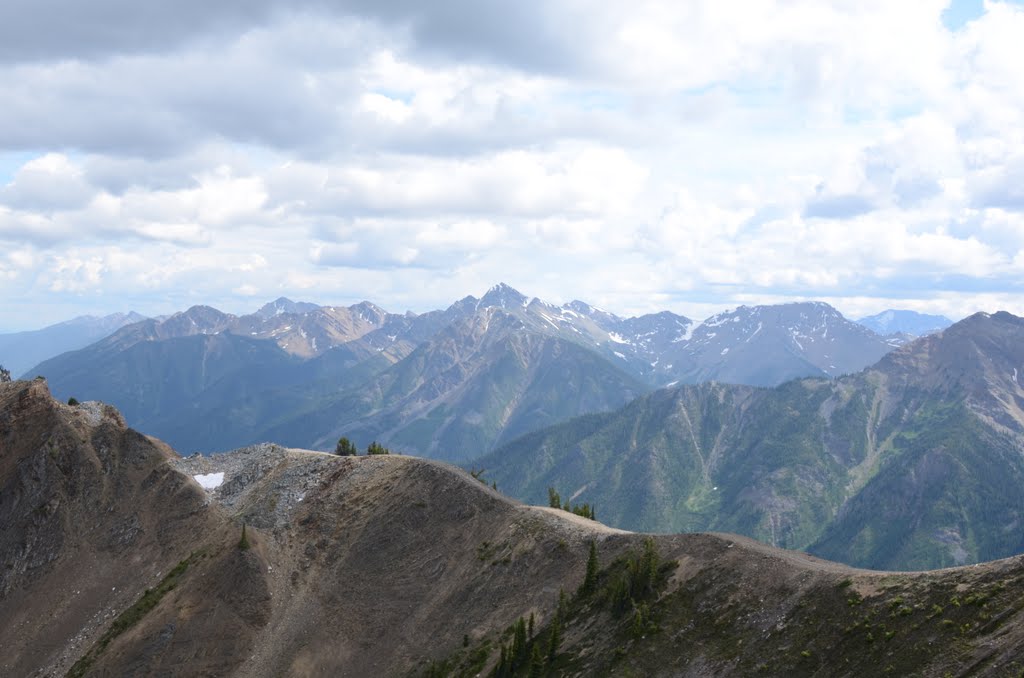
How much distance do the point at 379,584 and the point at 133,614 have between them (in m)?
34.6

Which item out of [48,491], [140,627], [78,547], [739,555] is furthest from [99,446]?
[739,555]

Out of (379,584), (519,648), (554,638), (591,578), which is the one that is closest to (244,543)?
(379,584)

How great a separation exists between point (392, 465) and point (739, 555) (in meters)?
65.9

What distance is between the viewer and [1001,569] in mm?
51969

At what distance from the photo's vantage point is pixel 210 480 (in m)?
129

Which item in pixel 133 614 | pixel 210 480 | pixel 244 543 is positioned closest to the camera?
pixel 133 614

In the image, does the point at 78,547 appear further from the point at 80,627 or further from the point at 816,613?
the point at 816,613

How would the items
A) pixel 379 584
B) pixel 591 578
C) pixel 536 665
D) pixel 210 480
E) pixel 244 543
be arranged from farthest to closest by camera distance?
pixel 210 480 → pixel 244 543 → pixel 379 584 → pixel 591 578 → pixel 536 665

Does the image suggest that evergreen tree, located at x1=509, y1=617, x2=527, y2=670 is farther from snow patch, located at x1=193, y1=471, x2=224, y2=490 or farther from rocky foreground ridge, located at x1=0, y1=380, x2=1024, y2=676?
snow patch, located at x1=193, y1=471, x2=224, y2=490

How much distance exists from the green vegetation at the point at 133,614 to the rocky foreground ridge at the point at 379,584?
43 centimetres

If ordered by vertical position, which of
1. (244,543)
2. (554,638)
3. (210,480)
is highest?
(210,480)

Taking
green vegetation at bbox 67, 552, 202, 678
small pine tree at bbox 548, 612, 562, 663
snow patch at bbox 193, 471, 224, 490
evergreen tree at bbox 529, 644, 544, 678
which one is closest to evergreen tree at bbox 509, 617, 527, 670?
Answer: evergreen tree at bbox 529, 644, 544, 678

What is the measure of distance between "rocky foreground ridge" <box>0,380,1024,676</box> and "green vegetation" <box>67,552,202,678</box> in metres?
0.43

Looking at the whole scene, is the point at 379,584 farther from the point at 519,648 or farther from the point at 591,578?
the point at 591,578
